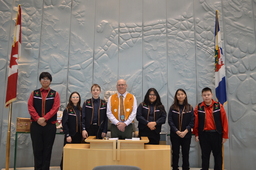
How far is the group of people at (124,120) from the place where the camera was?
389 cm

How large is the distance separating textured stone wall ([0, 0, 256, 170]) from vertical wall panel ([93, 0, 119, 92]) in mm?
23

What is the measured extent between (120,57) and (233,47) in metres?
2.54

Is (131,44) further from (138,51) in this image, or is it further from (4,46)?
(4,46)

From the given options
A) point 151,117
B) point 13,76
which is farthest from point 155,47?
point 13,76

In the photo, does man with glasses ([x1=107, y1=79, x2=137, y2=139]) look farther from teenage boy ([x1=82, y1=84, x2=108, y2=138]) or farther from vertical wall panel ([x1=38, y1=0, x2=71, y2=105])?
vertical wall panel ([x1=38, y1=0, x2=71, y2=105])

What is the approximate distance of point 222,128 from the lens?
3.97 m

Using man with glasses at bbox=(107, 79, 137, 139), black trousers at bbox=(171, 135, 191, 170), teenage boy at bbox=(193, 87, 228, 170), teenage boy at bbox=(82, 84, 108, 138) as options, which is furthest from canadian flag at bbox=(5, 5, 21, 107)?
teenage boy at bbox=(193, 87, 228, 170)

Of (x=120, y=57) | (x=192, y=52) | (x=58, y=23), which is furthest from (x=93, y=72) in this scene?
(x=192, y=52)

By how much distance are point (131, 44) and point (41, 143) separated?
10.1 feet

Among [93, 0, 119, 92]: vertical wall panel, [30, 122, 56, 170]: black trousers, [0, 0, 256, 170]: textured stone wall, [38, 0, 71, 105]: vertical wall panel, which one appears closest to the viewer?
[30, 122, 56, 170]: black trousers

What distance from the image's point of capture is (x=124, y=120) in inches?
161

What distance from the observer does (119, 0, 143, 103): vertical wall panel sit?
19.0 feet

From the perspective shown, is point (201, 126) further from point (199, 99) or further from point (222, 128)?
point (199, 99)

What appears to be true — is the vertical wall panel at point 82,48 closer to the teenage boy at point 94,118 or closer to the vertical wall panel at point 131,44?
the vertical wall panel at point 131,44
